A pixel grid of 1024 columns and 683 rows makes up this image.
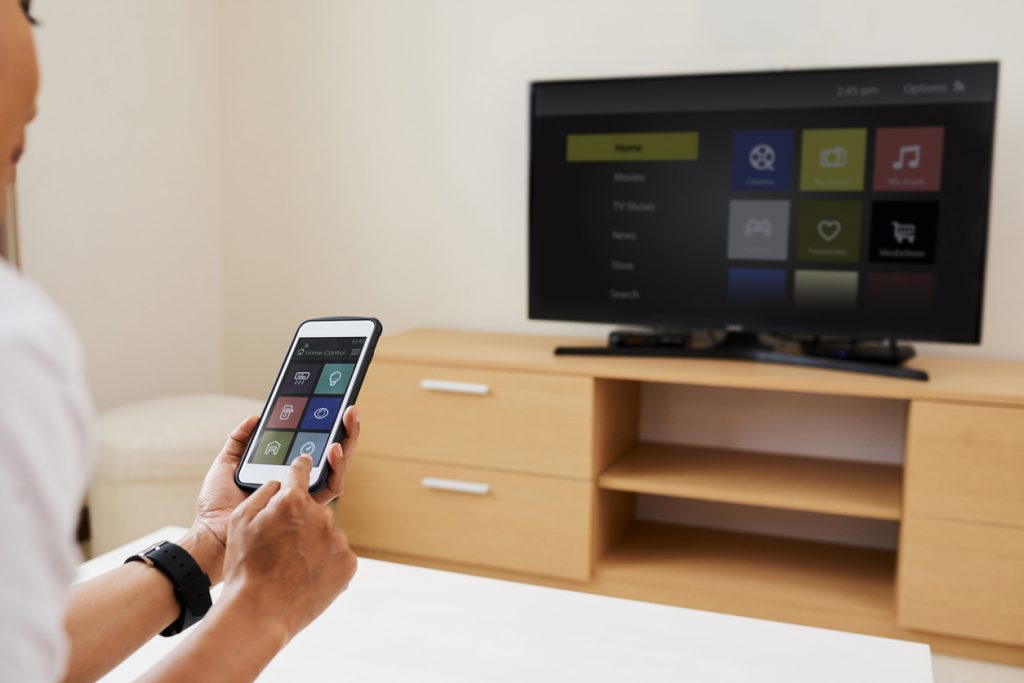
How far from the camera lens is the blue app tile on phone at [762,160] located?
8.17 feet

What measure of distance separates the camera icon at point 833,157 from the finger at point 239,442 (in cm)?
181

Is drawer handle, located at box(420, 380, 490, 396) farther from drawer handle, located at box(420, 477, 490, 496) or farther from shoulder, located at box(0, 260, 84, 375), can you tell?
shoulder, located at box(0, 260, 84, 375)

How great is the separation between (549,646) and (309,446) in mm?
354

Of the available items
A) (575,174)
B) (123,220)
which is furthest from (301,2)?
(575,174)

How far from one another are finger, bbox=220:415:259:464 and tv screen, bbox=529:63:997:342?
1682mm

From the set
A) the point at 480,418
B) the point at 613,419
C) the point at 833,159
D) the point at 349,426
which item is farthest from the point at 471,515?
the point at 349,426

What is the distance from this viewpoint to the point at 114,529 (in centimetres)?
262

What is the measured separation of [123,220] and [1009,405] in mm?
2651

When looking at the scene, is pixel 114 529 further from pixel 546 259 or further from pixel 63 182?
pixel 546 259

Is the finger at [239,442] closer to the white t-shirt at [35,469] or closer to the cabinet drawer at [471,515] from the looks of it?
the white t-shirt at [35,469]

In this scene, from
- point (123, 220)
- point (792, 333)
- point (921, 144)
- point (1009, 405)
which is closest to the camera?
point (1009, 405)

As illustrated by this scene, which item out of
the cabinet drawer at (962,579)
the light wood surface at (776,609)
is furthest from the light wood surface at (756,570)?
the cabinet drawer at (962,579)

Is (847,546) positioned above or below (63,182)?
below

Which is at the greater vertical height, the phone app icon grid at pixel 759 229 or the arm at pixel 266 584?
the phone app icon grid at pixel 759 229
